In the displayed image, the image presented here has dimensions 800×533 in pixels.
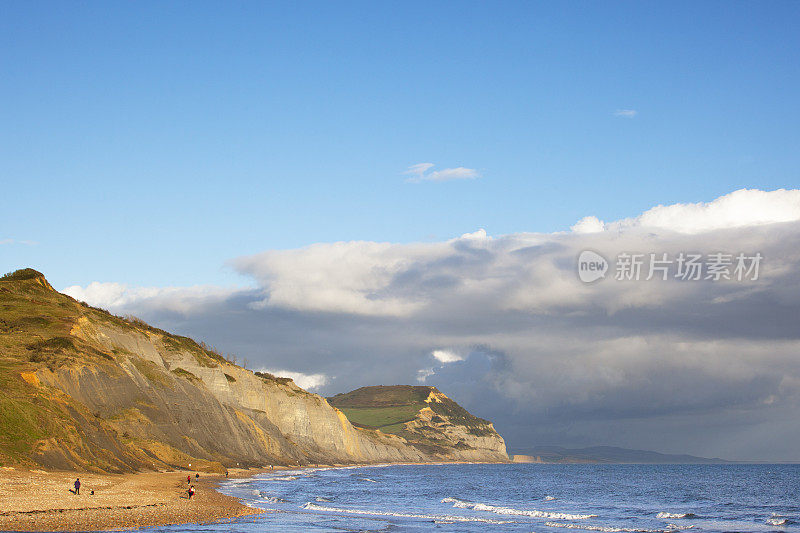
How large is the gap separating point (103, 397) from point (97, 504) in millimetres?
42674

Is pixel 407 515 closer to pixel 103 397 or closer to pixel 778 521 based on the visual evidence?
pixel 778 521

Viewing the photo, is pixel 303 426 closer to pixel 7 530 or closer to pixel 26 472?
pixel 26 472

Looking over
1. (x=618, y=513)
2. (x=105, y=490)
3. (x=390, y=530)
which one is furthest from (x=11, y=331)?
(x=618, y=513)

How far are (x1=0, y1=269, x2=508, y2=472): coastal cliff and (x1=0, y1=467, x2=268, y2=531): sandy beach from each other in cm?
525

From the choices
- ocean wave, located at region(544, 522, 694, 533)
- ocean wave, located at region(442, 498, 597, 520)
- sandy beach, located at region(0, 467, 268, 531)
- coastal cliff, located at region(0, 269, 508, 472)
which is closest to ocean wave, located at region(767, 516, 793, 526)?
ocean wave, located at region(544, 522, 694, 533)

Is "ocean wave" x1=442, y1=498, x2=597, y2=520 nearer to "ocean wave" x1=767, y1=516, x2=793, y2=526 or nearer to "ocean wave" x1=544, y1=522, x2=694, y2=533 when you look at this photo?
"ocean wave" x1=544, y1=522, x2=694, y2=533

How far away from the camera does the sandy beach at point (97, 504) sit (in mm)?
37094

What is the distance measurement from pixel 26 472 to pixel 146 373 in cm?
5102

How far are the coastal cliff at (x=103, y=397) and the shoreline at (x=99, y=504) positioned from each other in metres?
5.03

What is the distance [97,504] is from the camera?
4353 centimetres

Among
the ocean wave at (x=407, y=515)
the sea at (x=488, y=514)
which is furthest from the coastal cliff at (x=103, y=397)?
the ocean wave at (x=407, y=515)

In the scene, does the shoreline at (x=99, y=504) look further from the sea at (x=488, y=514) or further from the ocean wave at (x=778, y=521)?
the ocean wave at (x=778, y=521)

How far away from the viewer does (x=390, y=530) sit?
4672cm

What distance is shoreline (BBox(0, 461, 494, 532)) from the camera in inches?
1459
